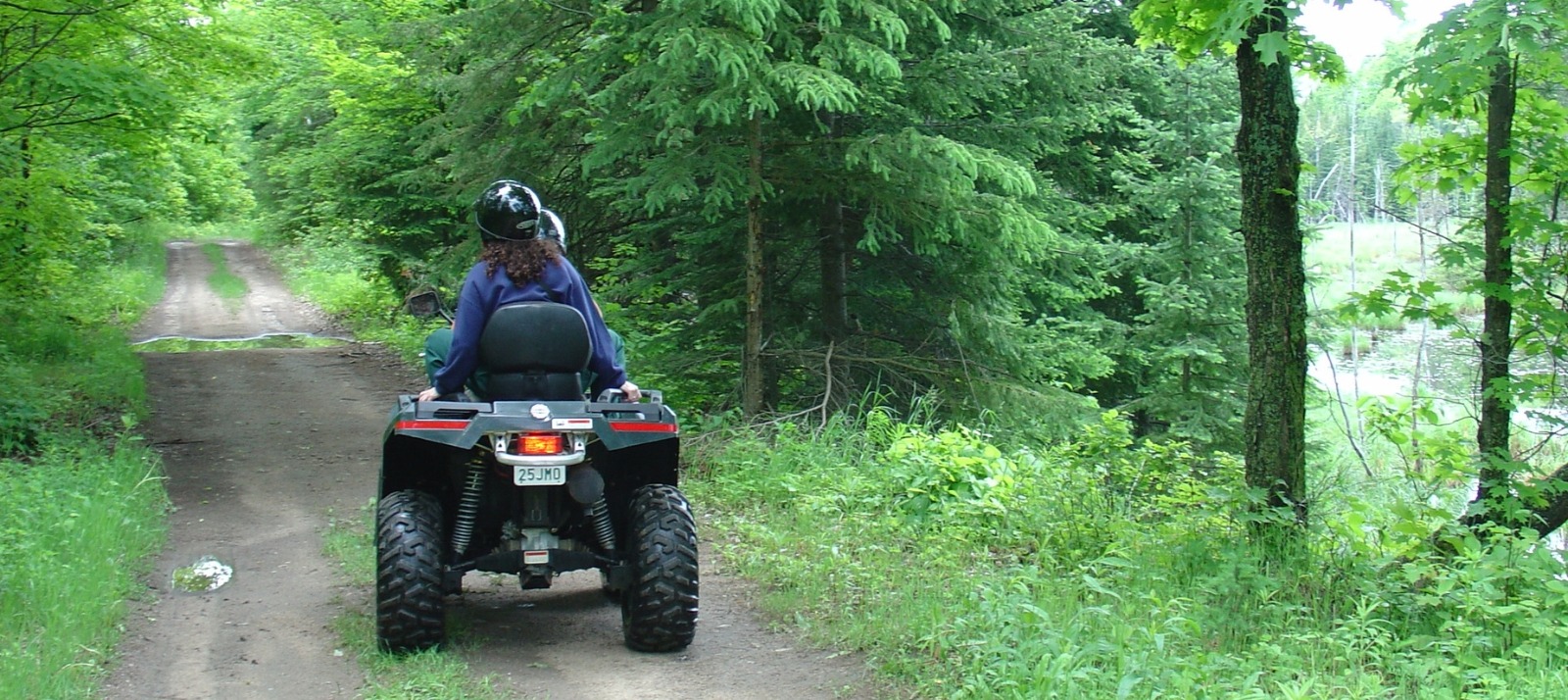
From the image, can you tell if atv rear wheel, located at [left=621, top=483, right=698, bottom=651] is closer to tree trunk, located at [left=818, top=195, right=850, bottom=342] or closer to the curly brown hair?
the curly brown hair

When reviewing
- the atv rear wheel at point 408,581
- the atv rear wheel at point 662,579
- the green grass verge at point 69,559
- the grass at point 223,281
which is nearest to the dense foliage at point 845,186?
the green grass verge at point 69,559

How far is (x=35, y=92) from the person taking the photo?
1083 cm

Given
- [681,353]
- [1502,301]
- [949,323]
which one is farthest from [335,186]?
[1502,301]

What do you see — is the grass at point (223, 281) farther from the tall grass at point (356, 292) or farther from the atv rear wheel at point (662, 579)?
the atv rear wheel at point (662, 579)

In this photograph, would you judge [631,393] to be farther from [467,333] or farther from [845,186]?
[845,186]

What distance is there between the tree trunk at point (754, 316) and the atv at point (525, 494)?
4875mm

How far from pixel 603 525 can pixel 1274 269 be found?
357 cm

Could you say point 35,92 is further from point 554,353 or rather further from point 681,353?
point 554,353

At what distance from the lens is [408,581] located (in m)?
5.18

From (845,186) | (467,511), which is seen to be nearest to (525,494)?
(467,511)

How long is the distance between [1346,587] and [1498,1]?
8.74 ft

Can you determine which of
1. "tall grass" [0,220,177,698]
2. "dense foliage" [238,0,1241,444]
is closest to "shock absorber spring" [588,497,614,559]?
"tall grass" [0,220,177,698]

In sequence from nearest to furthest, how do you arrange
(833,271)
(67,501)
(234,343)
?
(67,501) → (833,271) → (234,343)

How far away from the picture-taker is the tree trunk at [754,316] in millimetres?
10445
